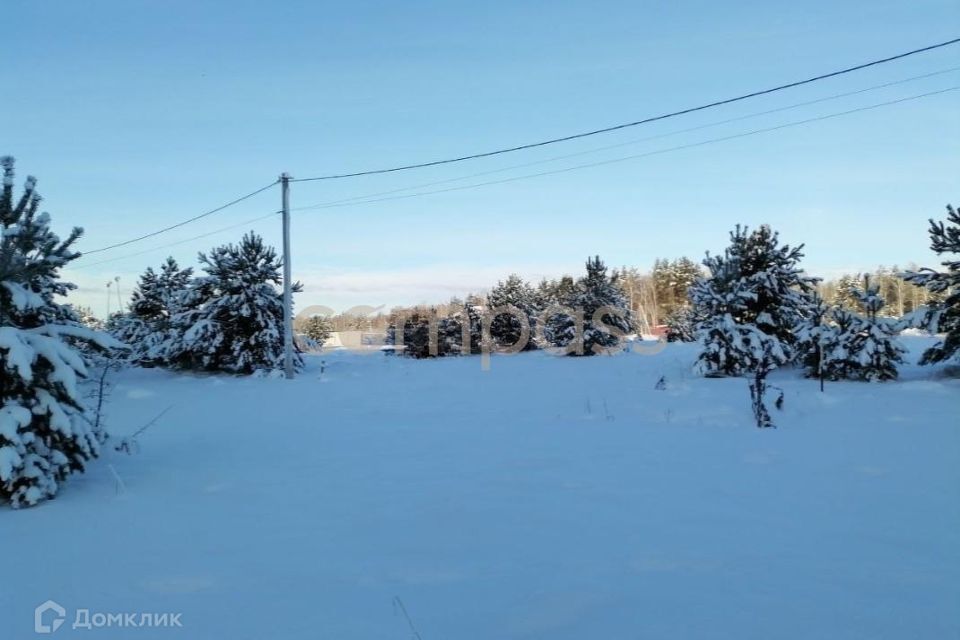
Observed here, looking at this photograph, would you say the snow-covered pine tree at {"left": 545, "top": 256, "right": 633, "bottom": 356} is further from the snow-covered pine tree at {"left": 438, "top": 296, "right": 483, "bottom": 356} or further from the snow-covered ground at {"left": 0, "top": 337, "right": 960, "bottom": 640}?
the snow-covered ground at {"left": 0, "top": 337, "right": 960, "bottom": 640}

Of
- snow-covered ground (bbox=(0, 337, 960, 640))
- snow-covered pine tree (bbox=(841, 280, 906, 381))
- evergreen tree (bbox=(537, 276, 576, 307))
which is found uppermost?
evergreen tree (bbox=(537, 276, 576, 307))

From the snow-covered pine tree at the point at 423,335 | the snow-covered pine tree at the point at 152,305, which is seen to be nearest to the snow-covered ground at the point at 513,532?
the snow-covered pine tree at the point at 152,305

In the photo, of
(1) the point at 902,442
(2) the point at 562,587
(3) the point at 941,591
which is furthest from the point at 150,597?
(1) the point at 902,442

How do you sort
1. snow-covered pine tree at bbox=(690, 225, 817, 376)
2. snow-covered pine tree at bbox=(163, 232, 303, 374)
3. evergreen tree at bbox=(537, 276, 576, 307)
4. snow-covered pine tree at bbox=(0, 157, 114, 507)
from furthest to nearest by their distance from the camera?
evergreen tree at bbox=(537, 276, 576, 307) < snow-covered pine tree at bbox=(163, 232, 303, 374) < snow-covered pine tree at bbox=(690, 225, 817, 376) < snow-covered pine tree at bbox=(0, 157, 114, 507)

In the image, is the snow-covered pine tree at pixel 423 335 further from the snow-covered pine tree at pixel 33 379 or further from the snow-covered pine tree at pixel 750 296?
the snow-covered pine tree at pixel 33 379

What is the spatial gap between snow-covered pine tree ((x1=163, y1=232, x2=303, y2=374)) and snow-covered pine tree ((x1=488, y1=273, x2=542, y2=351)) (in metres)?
15.5

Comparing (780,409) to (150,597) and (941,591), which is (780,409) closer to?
(941,591)

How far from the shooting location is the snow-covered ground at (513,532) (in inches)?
131

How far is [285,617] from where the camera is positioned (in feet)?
10.9

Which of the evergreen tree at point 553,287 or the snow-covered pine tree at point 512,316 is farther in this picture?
the evergreen tree at point 553,287

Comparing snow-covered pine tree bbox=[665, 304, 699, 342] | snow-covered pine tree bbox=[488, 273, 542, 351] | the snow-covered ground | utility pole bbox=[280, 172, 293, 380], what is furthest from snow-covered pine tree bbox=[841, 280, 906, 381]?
snow-covered pine tree bbox=[665, 304, 699, 342]

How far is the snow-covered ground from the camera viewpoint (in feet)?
10.9

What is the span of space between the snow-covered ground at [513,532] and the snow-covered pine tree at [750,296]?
774 cm

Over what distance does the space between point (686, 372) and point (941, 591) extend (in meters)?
15.4
